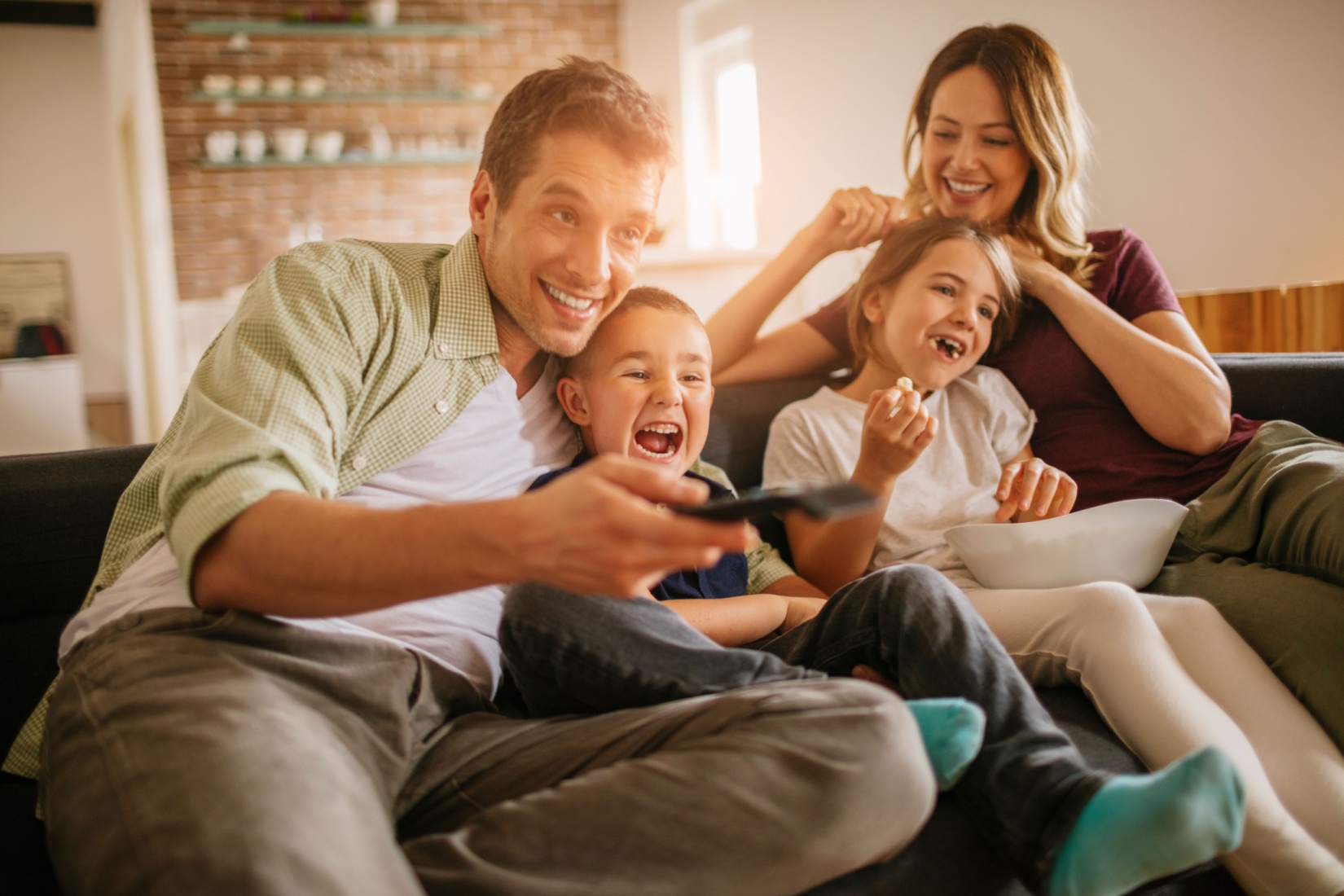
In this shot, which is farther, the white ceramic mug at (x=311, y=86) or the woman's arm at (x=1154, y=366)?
the white ceramic mug at (x=311, y=86)

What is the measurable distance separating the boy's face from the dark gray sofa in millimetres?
320

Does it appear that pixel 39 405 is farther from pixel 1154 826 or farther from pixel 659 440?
pixel 1154 826

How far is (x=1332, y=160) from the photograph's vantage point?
2801mm

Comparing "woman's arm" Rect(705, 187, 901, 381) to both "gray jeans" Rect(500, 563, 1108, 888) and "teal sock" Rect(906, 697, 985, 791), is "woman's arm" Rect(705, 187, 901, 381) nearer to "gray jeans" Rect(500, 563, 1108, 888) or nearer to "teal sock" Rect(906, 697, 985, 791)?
"gray jeans" Rect(500, 563, 1108, 888)

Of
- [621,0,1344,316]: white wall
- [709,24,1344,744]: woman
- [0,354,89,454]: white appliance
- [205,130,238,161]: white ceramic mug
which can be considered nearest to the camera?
[709,24,1344,744]: woman

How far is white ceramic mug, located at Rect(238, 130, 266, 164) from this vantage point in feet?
18.6

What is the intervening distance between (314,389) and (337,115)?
5.54 metres

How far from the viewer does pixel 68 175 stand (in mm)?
6965

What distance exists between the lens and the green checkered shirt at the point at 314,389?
0.91 m

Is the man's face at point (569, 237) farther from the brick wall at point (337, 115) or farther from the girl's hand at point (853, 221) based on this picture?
the brick wall at point (337, 115)

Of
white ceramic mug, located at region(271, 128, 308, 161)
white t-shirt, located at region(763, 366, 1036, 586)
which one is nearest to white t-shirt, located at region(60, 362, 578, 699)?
white t-shirt, located at region(763, 366, 1036, 586)

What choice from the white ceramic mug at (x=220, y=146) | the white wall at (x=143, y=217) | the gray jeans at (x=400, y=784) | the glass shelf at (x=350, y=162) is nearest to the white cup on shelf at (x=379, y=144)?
the glass shelf at (x=350, y=162)

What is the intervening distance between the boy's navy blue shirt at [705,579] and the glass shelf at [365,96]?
5258mm

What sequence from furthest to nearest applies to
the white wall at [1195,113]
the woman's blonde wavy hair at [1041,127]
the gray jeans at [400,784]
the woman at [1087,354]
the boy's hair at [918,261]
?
the white wall at [1195,113] < the woman's blonde wavy hair at [1041,127] < the boy's hair at [918,261] < the woman at [1087,354] < the gray jeans at [400,784]
